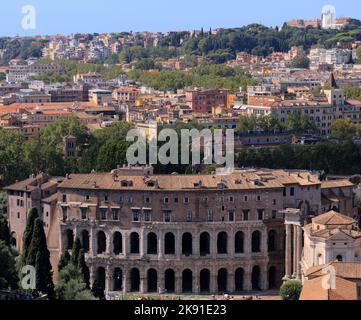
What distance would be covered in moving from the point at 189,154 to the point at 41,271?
20.2 meters

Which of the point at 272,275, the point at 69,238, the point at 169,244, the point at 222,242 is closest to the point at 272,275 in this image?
the point at 272,275

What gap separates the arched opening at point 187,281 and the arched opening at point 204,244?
0.68 m

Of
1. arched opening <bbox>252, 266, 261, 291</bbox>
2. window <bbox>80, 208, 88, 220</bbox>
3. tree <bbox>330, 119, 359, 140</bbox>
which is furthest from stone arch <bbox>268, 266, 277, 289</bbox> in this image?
tree <bbox>330, 119, 359, 140</bbox>

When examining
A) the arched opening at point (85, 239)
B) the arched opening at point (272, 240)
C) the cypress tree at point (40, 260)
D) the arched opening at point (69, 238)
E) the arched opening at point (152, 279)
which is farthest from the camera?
the arched opening at point (69, 238)

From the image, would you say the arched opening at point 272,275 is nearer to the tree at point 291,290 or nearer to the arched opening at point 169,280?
the arched opening at point 169,280

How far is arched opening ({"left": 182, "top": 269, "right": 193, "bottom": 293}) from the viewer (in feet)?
126

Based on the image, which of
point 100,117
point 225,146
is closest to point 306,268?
point 225,146

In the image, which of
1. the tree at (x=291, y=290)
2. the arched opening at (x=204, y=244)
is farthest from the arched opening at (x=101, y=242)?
the tree at (x=291, y=290)

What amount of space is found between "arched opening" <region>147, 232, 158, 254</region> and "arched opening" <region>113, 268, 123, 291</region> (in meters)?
1.08

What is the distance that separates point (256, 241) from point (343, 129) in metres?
37.1

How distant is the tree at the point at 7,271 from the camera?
104 feet

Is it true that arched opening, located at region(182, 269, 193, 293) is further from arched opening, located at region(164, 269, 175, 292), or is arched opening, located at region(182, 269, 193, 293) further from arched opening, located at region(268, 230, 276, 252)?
arched opening, located at region(268, 230, 276, 252)
